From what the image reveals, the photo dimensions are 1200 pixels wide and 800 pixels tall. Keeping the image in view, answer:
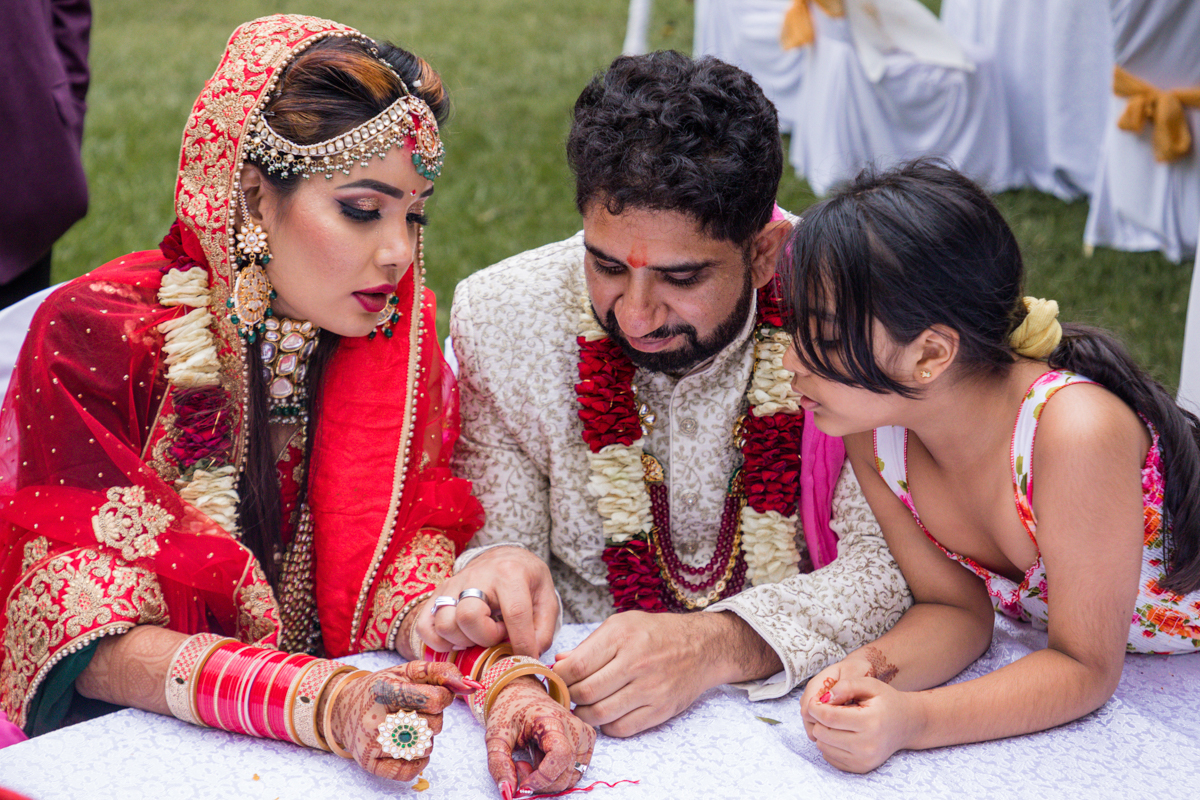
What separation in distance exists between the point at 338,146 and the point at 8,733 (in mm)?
1318

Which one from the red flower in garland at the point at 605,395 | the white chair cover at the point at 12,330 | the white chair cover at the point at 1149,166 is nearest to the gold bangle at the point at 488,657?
the red flower in garland at the point at 605,395

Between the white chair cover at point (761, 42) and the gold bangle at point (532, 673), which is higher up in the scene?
the white chair cover at point (761, 42)

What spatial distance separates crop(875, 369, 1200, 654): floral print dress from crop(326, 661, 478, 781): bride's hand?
1098 millimetres

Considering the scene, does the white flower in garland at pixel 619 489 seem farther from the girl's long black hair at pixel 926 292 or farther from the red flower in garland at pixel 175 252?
the red flower in garland at pixel 175 252

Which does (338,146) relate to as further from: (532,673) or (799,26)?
(799,26)

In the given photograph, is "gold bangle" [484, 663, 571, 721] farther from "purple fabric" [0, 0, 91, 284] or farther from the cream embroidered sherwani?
"purple fabric" [0, 0, 91, 284]

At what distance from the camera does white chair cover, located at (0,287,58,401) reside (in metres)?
2.76

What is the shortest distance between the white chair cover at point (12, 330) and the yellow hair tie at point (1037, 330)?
7.87 feet

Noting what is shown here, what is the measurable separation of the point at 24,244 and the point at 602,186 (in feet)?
6.66

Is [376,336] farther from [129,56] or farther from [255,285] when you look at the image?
[129,56]

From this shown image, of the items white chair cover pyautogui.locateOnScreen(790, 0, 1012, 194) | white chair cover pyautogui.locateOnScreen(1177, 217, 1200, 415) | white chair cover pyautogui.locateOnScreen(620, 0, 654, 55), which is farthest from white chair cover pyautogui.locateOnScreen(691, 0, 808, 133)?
white chair cover pyautogui.locateOnScreen(1177, 217, 1200, 415)

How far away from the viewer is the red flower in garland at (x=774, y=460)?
2.56 metres

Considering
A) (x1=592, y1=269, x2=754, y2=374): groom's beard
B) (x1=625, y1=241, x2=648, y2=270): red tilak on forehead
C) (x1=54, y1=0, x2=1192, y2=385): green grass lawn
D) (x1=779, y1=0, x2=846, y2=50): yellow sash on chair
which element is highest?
(x1=779, y1=0, x2=846, y2=50): yellow sash on chair

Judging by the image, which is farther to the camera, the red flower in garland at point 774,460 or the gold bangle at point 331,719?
the red flower in garland at point 774,460
